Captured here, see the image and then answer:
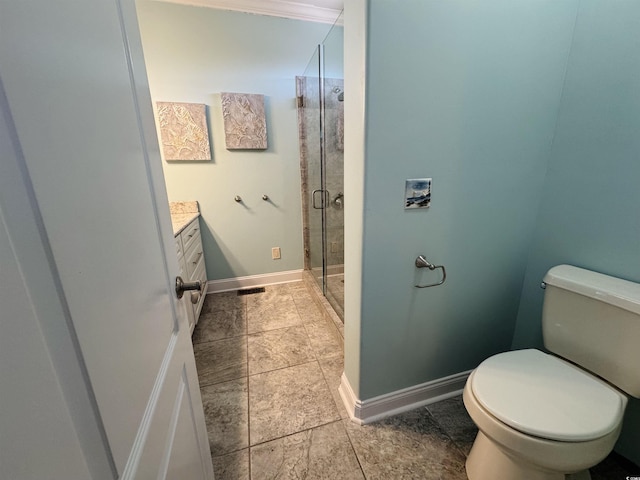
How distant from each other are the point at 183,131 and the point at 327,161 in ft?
4.28

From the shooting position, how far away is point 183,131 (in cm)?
231

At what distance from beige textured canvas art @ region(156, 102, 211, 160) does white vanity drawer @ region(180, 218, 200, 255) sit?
24.8 inches

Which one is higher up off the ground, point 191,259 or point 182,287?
point 182,287

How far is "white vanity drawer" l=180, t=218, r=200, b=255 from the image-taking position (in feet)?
6.35

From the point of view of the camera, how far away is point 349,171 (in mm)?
1124

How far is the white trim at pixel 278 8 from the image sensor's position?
2.14 m

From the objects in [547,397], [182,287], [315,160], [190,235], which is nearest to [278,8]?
[315,160]

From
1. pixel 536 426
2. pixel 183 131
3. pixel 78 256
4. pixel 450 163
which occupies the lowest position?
pixel 536 426

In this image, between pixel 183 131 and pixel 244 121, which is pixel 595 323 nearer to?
pixel 244 121

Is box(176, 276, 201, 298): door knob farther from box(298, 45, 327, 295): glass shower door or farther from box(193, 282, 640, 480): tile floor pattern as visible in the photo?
box(298, 45, 327, 295): glass shower door

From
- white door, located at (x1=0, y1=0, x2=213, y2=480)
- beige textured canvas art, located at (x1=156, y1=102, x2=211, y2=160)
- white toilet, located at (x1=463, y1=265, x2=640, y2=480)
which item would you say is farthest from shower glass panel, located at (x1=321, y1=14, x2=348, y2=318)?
white door, located at (x1=0, y1=0, x2=213, y2=480)

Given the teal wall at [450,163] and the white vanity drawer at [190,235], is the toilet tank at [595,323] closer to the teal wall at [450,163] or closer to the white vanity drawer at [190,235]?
the teal wall at [450,163]

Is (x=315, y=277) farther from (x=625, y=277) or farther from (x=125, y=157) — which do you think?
(x=125, y=157)

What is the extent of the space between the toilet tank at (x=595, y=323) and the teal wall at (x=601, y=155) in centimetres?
13
